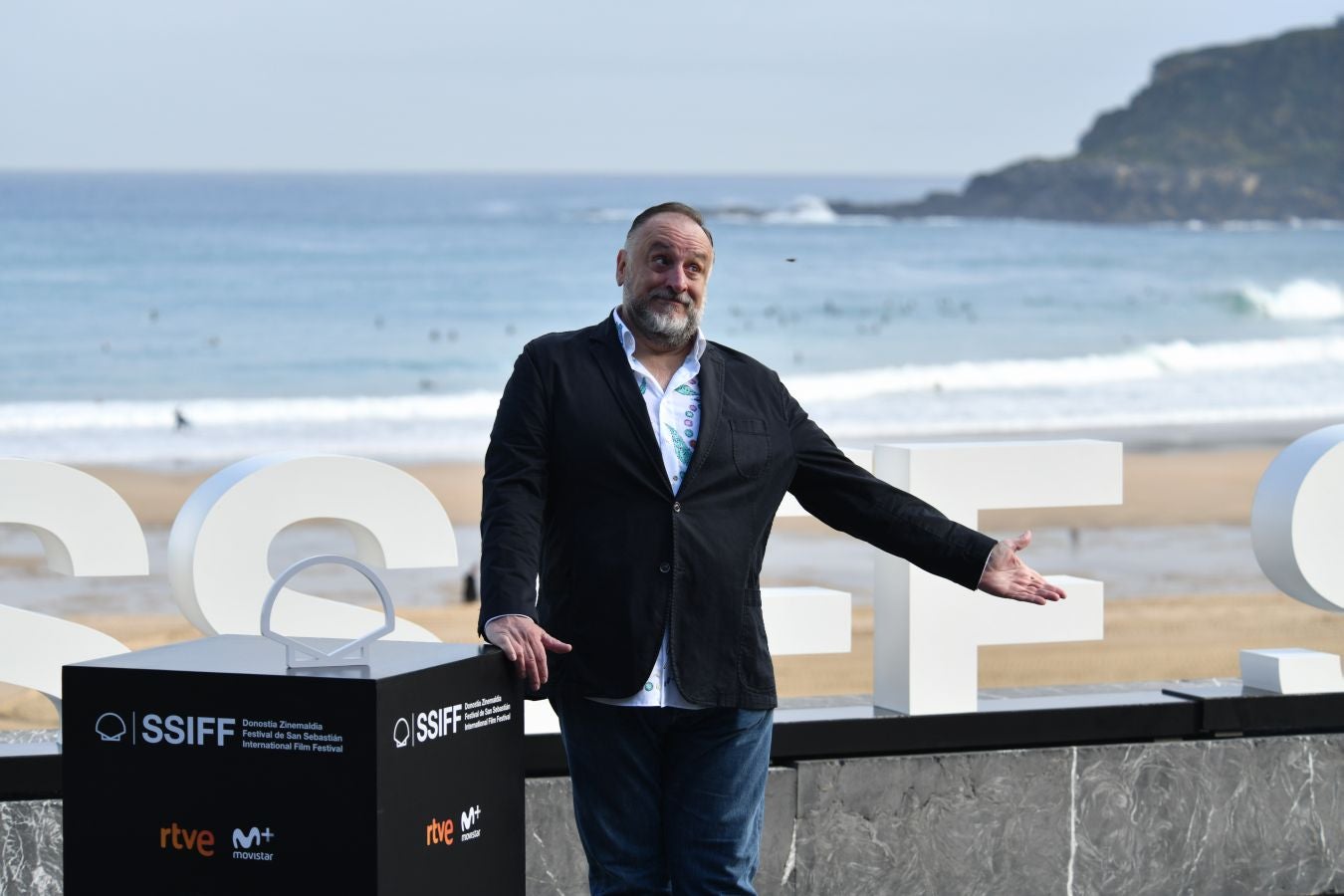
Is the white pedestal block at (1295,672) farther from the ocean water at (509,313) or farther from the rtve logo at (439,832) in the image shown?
the ocean water at (509,313)

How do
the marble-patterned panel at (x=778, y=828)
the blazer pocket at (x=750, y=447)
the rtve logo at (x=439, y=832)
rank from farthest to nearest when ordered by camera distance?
the marble-patterned panel at (x=778, y=828)
the blazer pocket at (x=750, y=447)
the rtve logo at (x=439, y=832)

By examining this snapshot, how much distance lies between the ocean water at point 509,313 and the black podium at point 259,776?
52.2 ft

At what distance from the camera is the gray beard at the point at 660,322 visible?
3566mm

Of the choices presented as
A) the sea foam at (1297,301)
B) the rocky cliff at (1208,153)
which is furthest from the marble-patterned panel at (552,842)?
the rocky cliff at (1208,153)

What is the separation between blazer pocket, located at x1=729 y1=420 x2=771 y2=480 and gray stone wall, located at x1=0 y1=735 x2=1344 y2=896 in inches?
63.0

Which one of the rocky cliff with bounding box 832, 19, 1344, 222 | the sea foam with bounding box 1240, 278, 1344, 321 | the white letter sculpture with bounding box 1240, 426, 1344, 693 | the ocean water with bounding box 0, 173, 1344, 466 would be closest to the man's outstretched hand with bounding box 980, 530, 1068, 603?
the white letter sculpture with bounding box 1240, 426, 1344, 693

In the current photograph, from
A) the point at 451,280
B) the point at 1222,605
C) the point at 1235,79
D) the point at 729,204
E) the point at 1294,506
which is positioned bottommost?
the point at 1222,605

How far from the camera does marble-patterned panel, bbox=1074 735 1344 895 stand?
212 inches

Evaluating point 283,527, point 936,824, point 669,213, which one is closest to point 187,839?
point 669,213

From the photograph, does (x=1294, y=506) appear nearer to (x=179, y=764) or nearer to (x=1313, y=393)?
(x=179, y=764)

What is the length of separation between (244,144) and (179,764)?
4350cm

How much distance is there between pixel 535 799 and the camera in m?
4.94

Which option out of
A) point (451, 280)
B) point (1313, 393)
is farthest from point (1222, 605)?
point (451, 280)

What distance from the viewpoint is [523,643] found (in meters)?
3.31
